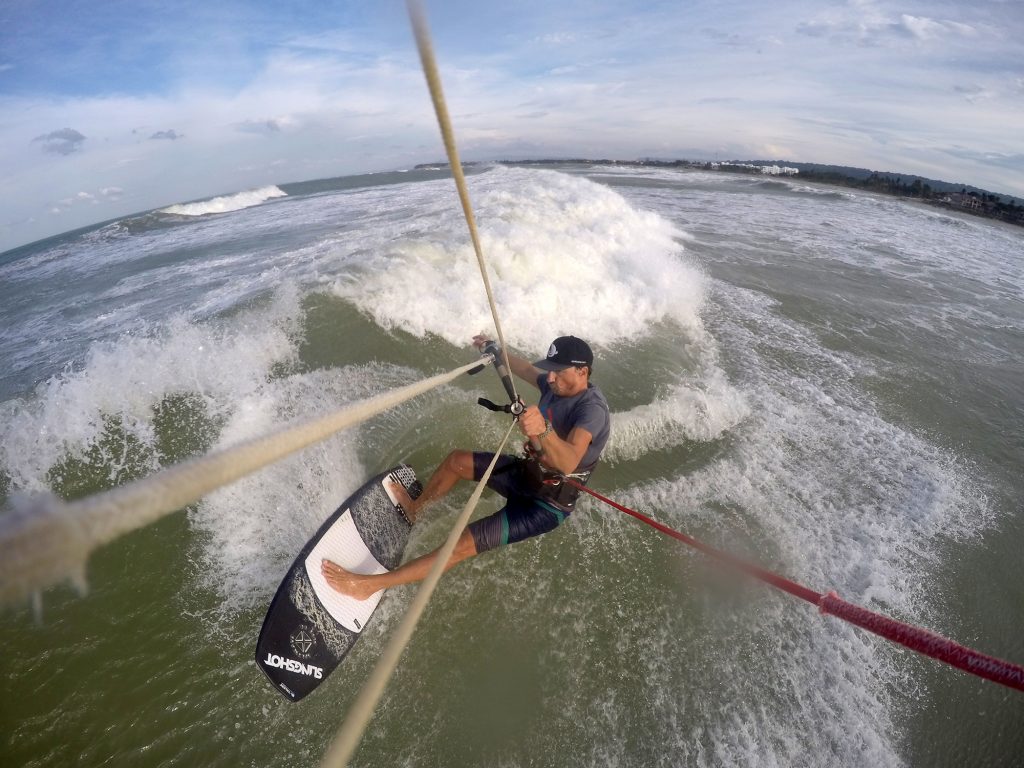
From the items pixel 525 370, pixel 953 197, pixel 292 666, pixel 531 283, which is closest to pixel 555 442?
pixel 525 370

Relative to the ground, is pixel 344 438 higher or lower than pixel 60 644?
higher

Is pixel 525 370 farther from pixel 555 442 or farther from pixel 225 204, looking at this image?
pixel 225 204

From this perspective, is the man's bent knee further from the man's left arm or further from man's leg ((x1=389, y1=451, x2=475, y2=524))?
the man's left arm

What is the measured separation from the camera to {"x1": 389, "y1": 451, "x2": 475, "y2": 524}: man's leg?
4.90 m

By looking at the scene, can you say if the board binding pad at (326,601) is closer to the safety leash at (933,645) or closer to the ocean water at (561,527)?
the ocean water at (561,527)

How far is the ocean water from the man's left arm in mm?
1236

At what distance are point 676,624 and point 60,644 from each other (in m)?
5.26

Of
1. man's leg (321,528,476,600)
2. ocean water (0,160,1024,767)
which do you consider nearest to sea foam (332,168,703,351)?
ocean water (0,160,1024,767)

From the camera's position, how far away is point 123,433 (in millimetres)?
5758

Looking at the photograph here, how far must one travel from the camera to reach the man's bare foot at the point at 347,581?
3.81 meters

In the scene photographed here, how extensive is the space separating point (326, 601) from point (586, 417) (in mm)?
2688

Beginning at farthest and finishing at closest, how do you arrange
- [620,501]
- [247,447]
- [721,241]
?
[721,241] < [620,501] < [247,447]

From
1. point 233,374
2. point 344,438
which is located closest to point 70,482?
point 233,374

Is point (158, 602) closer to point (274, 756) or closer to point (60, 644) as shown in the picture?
point (60, 644)
